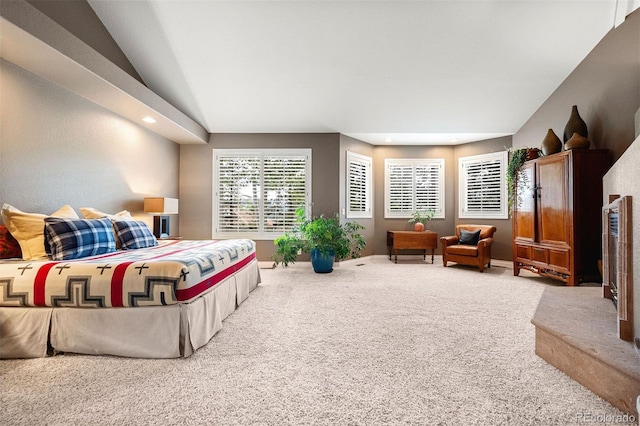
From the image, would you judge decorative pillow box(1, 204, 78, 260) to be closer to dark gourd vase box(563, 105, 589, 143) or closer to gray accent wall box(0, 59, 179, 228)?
gray accent wall box(0, 59, 179, 228)

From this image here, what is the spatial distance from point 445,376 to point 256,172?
496 cm

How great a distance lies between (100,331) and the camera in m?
2.18

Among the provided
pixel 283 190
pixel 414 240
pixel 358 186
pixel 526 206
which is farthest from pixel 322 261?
pixel 526 206

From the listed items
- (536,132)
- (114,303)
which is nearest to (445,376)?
(114,303)

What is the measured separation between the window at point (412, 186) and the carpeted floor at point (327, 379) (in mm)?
4047

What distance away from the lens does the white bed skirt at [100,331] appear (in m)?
2.16

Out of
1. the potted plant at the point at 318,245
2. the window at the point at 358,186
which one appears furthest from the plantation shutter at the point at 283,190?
the window at the point at 358,186

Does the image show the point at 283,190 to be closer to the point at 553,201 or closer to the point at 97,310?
the point at 97,310

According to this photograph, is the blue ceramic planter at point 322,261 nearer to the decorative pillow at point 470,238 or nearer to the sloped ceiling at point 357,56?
the sloped ceiling at point 357,56

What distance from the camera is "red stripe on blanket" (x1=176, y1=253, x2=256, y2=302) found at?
2.19 m

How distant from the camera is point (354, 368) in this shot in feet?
6.47

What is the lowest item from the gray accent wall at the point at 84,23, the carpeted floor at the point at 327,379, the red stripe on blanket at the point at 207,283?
the carpeted floor at the point at 327,379

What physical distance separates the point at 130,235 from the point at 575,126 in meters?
5.83

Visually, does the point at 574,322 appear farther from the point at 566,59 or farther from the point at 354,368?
the point at 566,59
